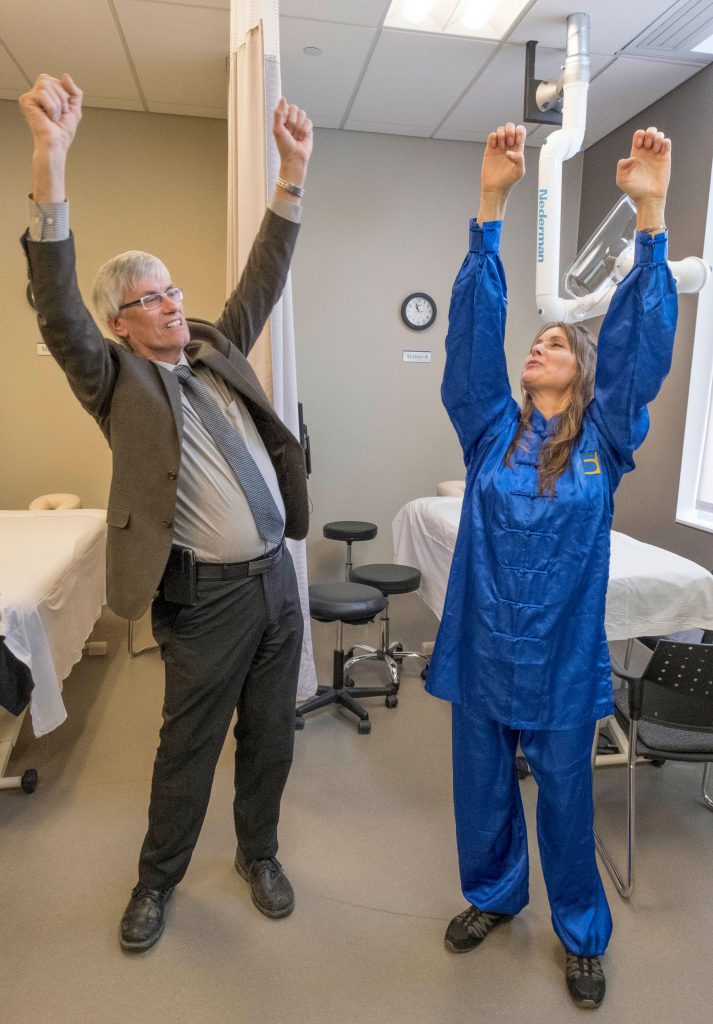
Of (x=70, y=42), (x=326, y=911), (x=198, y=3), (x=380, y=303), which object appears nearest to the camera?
(x=326, y=911)

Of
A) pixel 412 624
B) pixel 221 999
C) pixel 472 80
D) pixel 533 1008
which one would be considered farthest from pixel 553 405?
pixel 472 80

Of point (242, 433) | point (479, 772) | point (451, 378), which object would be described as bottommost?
point (479, 772)

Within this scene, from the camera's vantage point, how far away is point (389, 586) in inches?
120

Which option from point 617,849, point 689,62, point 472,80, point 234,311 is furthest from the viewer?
point 472,80

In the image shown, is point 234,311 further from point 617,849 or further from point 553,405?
point 617,849

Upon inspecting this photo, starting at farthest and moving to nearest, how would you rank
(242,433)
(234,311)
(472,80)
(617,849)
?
(472,80), (617,849), (234,311), (242,433)

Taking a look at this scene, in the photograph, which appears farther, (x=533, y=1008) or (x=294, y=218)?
(x=294, y=218)

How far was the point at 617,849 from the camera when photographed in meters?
1.98

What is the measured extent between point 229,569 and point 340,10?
104 inches

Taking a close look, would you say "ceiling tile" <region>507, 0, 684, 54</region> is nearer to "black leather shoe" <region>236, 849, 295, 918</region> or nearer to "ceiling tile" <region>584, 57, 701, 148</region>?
"ceiling tile" <region>584, 57, 701, 148</region>

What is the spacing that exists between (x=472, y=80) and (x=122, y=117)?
2.00 m

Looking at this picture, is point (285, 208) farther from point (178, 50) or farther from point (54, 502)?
point (54, 502)

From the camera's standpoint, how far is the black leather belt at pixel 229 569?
1518 millimetres

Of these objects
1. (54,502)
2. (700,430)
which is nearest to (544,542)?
(700,430)
